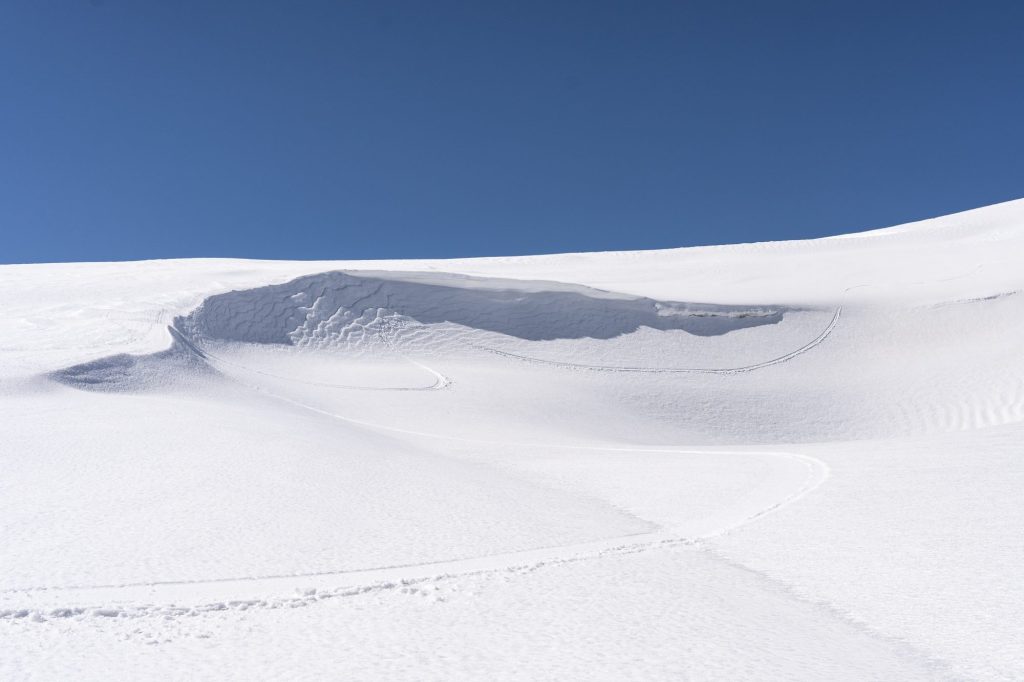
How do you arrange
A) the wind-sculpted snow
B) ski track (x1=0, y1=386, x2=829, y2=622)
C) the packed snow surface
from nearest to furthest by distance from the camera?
the packed snow surface < ski track (x1=0, y1=386, x2=829, y2=622) < the wind-sculpted snow

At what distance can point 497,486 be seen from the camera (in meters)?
9.12

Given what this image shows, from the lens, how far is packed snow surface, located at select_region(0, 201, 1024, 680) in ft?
14.2

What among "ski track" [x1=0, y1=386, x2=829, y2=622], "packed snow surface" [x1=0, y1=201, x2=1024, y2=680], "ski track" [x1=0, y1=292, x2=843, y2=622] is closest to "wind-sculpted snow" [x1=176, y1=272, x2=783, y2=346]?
"packed snow surface" [x1=0, y1=201, x2=1024, y2=680]

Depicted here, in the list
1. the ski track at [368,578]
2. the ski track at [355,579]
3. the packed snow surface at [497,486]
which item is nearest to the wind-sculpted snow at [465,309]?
the packed snow surface at [497,486]

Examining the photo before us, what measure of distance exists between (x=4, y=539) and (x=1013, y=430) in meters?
12.5

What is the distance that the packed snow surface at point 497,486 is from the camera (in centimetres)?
433

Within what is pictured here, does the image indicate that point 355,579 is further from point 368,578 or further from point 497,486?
point 497,486

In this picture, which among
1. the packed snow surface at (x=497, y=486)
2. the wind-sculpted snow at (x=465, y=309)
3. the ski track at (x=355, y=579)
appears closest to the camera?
the packed snow surface at (x=497, y=486)

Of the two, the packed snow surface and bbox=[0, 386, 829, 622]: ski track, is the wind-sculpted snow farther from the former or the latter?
bbox=[0, 386, 829, 622]: ski track

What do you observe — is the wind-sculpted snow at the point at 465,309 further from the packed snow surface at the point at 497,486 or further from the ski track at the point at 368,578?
the ski track at the point at 368,578

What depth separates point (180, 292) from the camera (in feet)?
69.2

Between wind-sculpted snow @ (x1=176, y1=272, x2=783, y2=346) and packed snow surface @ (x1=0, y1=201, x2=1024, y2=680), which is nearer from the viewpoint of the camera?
packed snow surface @ (x1=0, y1=201, x2=1024, y2=680)

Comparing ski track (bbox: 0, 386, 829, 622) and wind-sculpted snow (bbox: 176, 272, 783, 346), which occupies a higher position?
wind-sculpted snow (bbox: 176, 272, 783, 346)

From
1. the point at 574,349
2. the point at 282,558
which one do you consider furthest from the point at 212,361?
the point at 282,558
